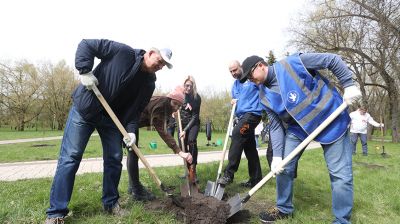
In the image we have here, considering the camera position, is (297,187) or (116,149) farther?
(297,187)

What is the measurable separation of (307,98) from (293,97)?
5.8 inches

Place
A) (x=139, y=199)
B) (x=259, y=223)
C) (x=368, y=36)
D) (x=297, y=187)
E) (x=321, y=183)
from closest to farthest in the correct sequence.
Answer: (x=259, y=223)
(x=139, y=199)
(x=297, y=187)
(x=321, y=183)
(x=368, y=36)

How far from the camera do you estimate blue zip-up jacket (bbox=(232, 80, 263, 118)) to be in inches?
209

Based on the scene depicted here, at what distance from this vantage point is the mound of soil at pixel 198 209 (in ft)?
12.1

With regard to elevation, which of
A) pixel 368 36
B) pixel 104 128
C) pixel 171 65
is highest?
pixel 368 36

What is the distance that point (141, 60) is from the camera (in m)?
3.70

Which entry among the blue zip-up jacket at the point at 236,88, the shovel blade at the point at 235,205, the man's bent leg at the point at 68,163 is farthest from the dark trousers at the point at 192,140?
the man's bent leg at the point at 68,163

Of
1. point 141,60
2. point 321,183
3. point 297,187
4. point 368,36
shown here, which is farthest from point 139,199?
point 368,36

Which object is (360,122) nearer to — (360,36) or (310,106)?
(310,106)

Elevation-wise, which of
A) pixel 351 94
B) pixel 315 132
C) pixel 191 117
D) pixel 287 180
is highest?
pixel 351 94

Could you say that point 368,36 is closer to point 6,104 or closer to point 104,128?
point 104,128

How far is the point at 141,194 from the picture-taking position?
4.65 metres

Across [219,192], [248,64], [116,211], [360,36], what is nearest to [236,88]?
[219,192]

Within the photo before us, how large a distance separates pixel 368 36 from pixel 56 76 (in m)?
37.1
